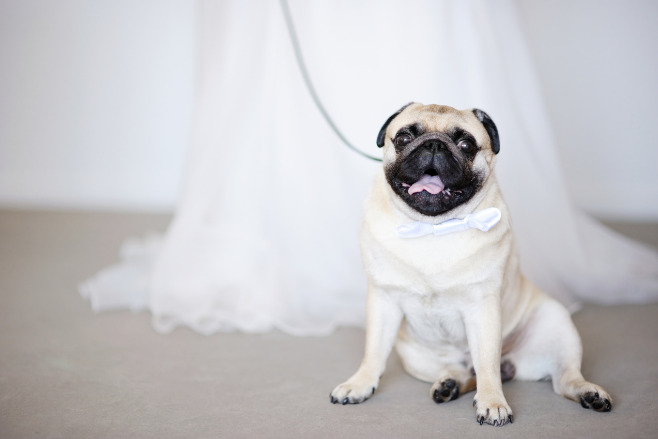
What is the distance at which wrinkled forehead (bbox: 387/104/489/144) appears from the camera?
179 cm

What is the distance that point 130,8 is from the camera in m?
5.51

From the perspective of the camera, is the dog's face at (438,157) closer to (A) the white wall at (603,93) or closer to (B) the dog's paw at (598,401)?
(B) the dog's paw at (598,401)

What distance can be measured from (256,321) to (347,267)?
0.44 m

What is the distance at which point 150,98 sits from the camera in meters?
5.66

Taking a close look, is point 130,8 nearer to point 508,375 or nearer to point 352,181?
point 352,181

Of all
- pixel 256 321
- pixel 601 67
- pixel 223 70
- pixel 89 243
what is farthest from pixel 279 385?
pixel 601 67

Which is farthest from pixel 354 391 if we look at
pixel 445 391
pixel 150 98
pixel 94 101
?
pixel 94 101

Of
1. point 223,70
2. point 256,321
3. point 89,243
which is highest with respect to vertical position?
point 223,70

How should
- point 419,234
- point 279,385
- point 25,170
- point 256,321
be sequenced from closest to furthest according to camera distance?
1. point 419,234
2. point 279,385
3. point 256,321
4. point 25,170

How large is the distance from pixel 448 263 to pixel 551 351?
0.47 meters

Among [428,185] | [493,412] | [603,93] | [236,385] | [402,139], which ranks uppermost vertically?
[402,139]

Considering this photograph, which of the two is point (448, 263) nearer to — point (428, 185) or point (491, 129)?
point (428, 185)

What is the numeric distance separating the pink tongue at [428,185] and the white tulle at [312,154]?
1.02 meters

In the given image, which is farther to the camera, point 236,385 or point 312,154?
point 312,154
